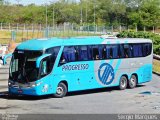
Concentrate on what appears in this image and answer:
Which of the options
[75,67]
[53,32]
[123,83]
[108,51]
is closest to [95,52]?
[108,51]

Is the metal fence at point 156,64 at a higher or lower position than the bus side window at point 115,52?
lower

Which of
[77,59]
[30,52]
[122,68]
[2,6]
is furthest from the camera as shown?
[2,6]

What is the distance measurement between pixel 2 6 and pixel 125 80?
9193 cm

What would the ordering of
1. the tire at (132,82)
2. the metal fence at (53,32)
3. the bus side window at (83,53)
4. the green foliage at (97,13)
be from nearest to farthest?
the bus side window at (83,53) < the tire at (132,82) < the metal fence at (53,32) < the green foliage at (97,13)

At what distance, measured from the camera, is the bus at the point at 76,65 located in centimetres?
2200

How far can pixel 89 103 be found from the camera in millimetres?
21000

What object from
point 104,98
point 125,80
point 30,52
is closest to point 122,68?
point 125,80

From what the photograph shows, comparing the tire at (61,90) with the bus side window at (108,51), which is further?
the bus side window at (108,51)

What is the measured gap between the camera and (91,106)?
19906mm

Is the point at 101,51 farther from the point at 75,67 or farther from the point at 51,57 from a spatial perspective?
the point at 51,57

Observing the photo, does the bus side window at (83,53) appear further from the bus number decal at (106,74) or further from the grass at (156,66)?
the grass at (156,66)

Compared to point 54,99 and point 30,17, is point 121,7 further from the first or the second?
point 54,99

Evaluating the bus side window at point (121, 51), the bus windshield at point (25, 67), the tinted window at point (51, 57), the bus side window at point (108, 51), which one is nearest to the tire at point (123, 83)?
the bus side window at point (121, 51)

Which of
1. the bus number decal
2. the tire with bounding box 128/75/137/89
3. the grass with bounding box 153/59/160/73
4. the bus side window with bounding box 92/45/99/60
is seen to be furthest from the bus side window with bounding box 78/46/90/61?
the grass with bounding box 153/59/160/73
